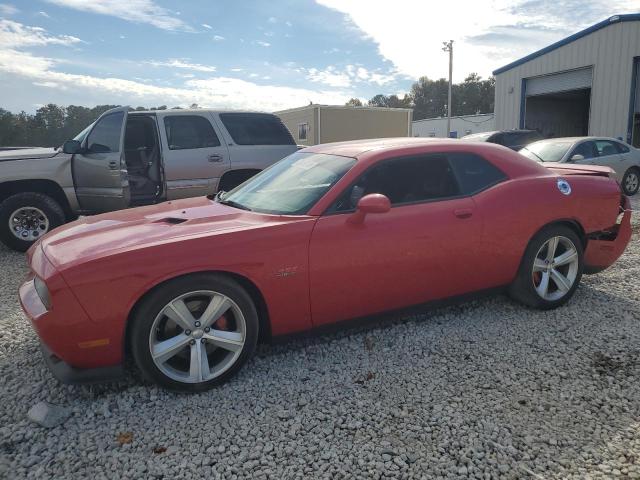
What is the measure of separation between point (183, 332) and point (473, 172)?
2.41m

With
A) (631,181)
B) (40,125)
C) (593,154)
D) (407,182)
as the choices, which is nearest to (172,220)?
(407,182)

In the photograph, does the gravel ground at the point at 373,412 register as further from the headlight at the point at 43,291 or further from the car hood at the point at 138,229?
the car hood at the point at 138,229

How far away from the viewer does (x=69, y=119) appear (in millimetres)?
30250

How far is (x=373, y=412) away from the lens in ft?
8.14

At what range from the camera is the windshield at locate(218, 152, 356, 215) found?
10.2ft

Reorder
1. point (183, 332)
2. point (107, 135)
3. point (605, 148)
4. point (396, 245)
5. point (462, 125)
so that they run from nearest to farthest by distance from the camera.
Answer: point (183, 332)
point (396, 245)
point (107, 135)
point (605, 148)
point (462, 125)

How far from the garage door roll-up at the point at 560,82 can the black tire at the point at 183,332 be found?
18.6m

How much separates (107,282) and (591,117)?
62.1 feet

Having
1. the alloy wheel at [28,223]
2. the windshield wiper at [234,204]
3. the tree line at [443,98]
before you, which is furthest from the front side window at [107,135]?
the tree line at [443,98]

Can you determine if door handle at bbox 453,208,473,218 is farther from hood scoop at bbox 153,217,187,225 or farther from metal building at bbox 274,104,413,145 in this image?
metal building at bbox 274,104,413,145

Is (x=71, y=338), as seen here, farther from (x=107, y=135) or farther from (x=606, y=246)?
(x=107, y=135)

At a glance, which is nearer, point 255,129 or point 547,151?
point 255,129

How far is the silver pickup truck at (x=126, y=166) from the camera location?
20.4 ft

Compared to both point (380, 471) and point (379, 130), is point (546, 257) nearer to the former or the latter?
point (380, 471)
